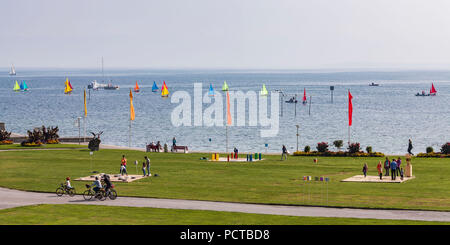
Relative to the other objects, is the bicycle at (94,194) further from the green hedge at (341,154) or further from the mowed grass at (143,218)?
the green hedge at (341,154)

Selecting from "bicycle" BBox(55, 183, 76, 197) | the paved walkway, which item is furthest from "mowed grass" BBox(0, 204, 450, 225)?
"bicycle" BBox(55, 183, 76, 197)

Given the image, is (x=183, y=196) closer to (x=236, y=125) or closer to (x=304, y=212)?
(x=304, y=212)

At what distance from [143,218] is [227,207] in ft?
19.6

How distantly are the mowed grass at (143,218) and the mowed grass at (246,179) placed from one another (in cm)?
489

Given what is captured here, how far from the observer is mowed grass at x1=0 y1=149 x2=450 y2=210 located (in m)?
42.5

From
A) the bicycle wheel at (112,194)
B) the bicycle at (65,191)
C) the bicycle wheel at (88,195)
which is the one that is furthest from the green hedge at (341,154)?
the bicycle wheel at (88,195)

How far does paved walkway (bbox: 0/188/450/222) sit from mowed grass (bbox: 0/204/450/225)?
1.36 m

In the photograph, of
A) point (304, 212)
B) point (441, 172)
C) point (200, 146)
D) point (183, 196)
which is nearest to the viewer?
point (304, 212)

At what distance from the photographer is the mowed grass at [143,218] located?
34656 millimetres

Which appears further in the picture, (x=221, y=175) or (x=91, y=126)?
(x=91, y=126)

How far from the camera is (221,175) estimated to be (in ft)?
177

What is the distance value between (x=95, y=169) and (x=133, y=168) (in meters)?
3.31

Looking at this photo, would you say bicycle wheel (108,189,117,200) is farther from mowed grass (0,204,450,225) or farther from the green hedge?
the green hedge

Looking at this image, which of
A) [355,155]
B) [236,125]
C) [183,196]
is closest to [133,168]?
[183,196]
